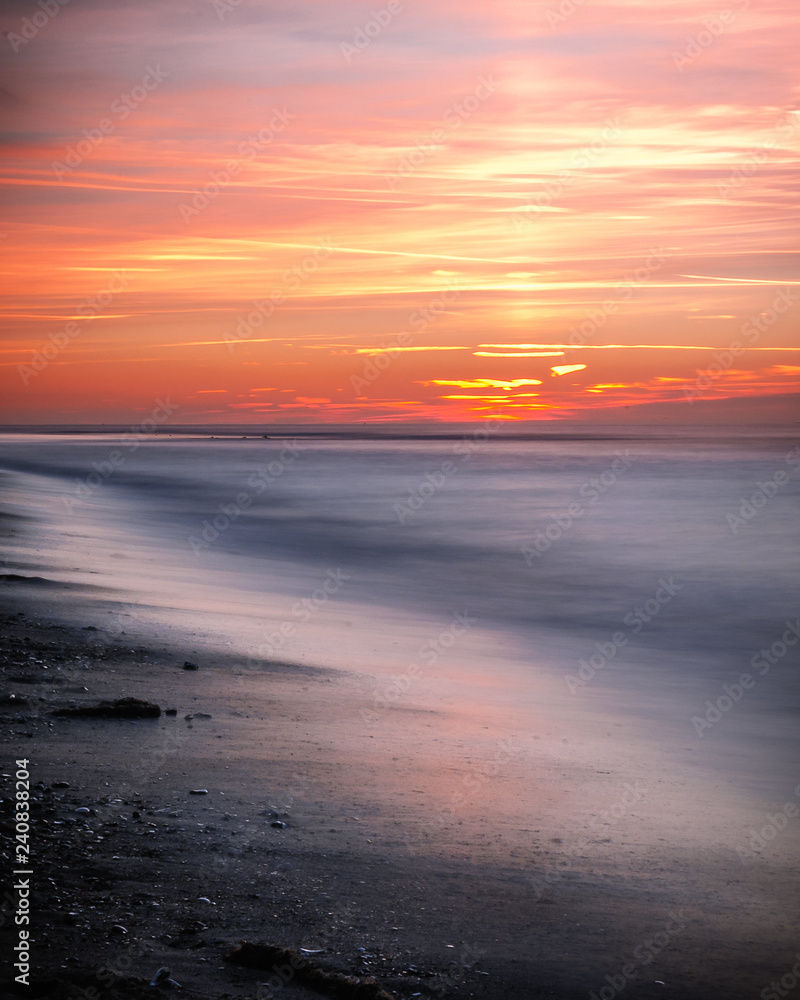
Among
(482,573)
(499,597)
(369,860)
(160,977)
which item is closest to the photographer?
(160,977)

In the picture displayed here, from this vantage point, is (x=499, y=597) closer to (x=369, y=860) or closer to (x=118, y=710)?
(x=118, y=710)

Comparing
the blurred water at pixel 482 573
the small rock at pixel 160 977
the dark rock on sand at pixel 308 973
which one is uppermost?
the small rock at pixel 160 977

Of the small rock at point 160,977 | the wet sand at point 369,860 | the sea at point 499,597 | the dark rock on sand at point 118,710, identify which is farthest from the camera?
the sea at point 499,597

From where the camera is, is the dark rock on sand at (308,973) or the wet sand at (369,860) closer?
the dark rock on sand at (308,973)

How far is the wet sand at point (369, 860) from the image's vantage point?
4746 millimetres

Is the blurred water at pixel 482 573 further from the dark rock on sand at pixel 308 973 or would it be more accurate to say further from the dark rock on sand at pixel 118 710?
the dark rock on sand at pixel 308 973

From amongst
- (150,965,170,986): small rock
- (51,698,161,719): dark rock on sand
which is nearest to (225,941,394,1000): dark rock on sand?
(150,965,170,986): small rock

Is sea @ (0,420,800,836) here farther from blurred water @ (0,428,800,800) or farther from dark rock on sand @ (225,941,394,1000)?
dark rock on sand @ (225,941,394,1000)

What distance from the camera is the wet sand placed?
187 inches

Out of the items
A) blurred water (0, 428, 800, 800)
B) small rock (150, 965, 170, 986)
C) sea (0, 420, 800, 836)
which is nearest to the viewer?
small rock (150, 965, 170, 986)

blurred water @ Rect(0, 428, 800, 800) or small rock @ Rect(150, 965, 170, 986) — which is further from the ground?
small rock @ Rect(150, 965, 170, 986)

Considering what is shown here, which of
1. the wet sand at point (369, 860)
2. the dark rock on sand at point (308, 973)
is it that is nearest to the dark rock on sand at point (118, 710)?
the wet sand at point (369, 860)

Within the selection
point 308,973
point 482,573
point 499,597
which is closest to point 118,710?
point 308,973

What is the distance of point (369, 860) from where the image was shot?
5906mm
